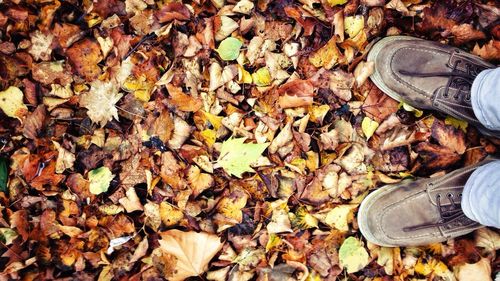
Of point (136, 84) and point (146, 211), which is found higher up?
point (136, 84)

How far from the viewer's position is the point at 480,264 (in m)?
1.79

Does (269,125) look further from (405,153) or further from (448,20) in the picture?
(448,20)

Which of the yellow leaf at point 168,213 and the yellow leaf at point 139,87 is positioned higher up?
the yellow leaf at point 139,87

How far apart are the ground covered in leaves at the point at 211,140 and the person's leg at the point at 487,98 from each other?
7.2 inches

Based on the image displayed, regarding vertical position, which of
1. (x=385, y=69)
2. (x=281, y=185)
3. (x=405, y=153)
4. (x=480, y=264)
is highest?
(x=385, y=69)

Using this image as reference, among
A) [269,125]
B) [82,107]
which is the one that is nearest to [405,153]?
[269,125]

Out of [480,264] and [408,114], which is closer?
[480,264]

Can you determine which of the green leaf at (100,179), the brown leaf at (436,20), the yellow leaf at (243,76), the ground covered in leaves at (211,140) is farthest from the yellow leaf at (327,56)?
the green leaf at (100,179)

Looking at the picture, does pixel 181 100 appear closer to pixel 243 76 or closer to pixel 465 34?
pixel 243 76

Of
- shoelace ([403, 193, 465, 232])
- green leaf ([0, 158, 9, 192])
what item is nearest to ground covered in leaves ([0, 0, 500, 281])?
green leaf ([0, 158, 9, 192])

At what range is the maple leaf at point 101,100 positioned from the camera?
1846mm

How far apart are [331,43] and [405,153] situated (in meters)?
0.56

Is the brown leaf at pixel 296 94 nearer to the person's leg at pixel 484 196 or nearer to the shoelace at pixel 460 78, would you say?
the shoelace at pixel 460 78

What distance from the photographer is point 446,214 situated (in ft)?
6.01
